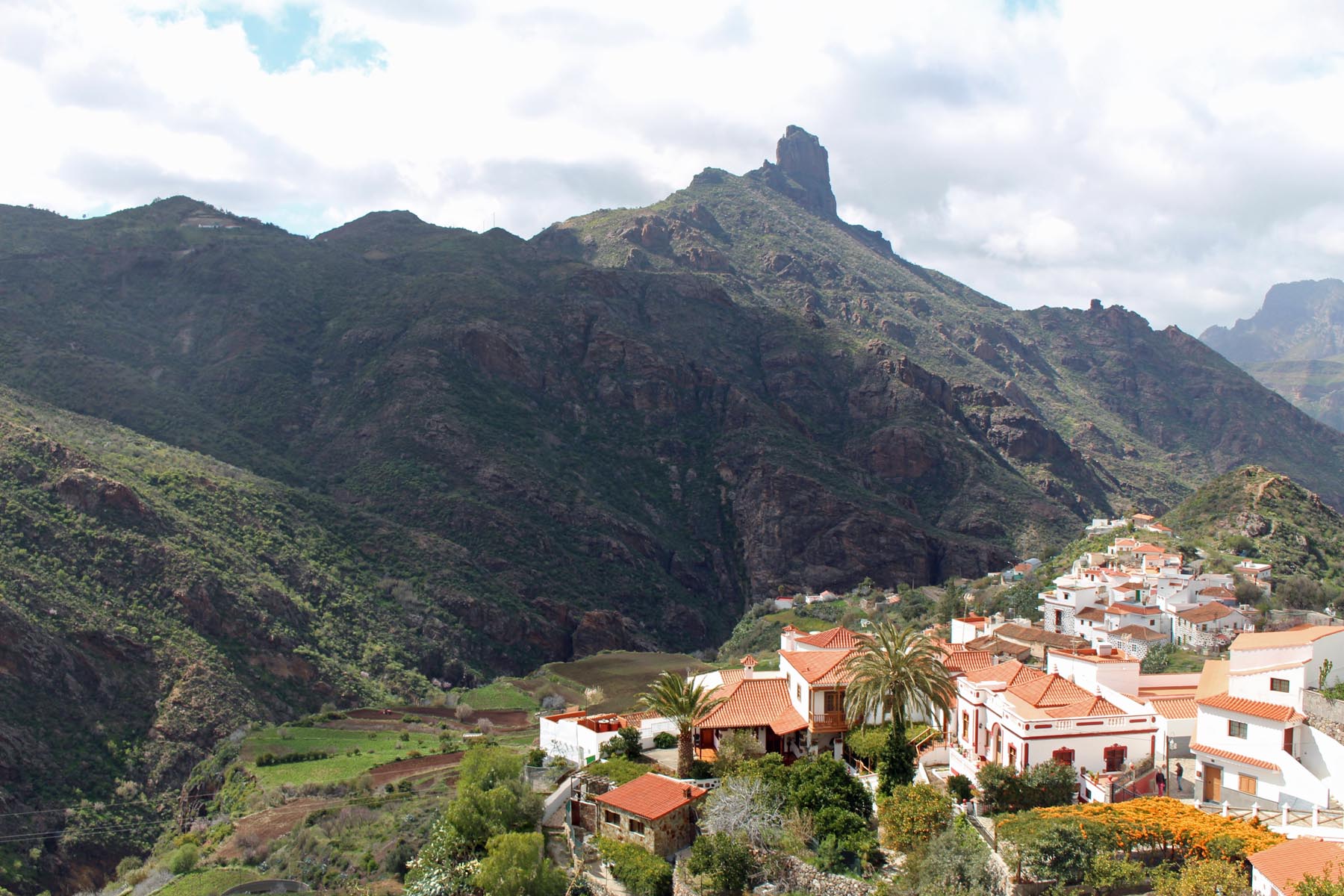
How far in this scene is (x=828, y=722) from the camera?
102 feet

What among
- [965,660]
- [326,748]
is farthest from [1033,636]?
[326,748]

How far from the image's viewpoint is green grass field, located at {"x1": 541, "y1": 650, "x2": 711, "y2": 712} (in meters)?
64.6

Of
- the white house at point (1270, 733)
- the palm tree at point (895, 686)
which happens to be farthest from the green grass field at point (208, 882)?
the white house at point (1270, 733)

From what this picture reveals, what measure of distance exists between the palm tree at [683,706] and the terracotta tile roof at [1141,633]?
27.4 meters

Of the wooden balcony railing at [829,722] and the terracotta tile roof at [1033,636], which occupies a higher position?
the wooden balcony railing at [829,722]

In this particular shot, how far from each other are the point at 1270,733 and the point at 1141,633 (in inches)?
1085

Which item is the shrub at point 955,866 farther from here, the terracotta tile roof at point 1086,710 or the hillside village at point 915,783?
the terracotta tile roof at point 1086,710

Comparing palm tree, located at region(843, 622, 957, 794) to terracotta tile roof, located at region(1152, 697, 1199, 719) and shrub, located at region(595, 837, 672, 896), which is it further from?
shrub, located at region(595, 837, 672, 896)

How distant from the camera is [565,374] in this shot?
401ft

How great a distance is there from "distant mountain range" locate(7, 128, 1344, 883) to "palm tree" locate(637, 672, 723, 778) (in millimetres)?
29496

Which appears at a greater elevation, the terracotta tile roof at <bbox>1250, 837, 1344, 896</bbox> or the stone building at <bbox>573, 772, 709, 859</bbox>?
the terracotta tile roof at <bbox>1250, 837, 1344, 896</bbox>

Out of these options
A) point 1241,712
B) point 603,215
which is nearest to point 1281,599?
point 1241,712

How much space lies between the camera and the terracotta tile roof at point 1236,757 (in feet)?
80.6

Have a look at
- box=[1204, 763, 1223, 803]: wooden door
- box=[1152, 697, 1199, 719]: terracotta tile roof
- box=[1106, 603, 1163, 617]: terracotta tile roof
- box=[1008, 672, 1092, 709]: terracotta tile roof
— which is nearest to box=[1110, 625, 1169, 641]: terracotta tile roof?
box=[1106, 603, 1163, 617]: terracotta tile roof
